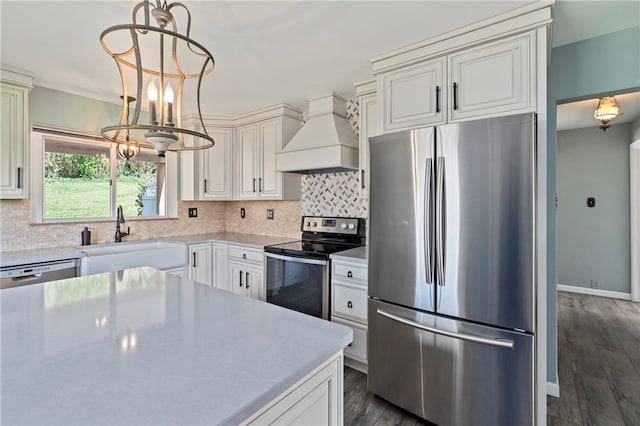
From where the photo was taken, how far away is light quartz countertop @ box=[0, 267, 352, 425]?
0.62 m

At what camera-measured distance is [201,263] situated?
3373 mm

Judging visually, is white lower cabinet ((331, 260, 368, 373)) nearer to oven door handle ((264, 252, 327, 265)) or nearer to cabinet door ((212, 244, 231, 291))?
oven door handle ((264, 252, 327, 265))

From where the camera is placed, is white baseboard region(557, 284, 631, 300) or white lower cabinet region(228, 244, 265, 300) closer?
white lower cabinet region(228, 244, 265, 300)

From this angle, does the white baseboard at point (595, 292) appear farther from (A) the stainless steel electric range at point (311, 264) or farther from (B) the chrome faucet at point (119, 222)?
(B) the chrome faucet at point (119, 222)

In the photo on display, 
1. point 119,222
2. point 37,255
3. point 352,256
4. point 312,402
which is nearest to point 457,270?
point 352,256

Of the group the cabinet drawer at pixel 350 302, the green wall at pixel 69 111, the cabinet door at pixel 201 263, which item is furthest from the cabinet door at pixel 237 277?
the green wall at pixel 69 111

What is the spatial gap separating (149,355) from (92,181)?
303 cm

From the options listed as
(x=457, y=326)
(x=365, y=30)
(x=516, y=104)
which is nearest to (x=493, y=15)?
(x=516, y=104)

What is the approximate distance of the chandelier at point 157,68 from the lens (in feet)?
A: 3.18

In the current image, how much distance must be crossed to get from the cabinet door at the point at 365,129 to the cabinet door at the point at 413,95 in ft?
1.26

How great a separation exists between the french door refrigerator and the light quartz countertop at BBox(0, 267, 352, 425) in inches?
38.2

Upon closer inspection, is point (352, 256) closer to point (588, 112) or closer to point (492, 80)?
point (492, 80)

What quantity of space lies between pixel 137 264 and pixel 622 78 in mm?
3884

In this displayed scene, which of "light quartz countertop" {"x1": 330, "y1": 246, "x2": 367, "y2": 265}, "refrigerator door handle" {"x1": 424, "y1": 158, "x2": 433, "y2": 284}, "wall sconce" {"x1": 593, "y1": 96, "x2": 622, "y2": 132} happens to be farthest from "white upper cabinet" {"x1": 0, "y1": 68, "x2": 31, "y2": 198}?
"wall sconce" {"x1": 593, "y1": 96, "x2": 622, "y2": 132}
